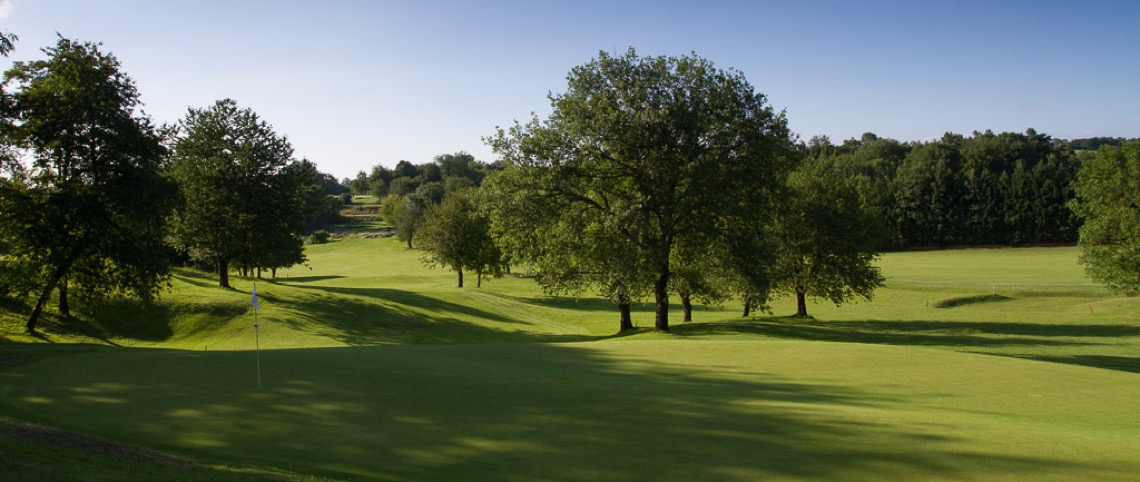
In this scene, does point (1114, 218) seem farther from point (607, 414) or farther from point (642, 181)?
point (607, 414)

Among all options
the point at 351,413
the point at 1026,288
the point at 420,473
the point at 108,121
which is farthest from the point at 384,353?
the point at 1026,288

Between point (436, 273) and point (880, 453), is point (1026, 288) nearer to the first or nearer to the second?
point (880, 453)

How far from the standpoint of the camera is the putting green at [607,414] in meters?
8.69

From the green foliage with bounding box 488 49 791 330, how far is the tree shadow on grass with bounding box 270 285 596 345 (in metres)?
7.38

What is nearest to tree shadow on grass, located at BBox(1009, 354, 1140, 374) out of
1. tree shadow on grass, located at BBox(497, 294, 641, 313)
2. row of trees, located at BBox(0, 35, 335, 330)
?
tree shadow on grass, located at BBox(497, 294, 641, 313)

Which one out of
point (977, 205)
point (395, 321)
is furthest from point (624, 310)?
point (977, 205)

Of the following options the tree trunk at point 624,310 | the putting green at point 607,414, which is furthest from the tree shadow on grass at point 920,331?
the putting green at point 607,414

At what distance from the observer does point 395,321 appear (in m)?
38.8

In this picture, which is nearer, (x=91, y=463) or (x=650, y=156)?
(x=91, y=463)

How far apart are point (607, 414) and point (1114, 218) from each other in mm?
42430

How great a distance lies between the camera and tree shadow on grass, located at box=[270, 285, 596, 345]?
115 ft

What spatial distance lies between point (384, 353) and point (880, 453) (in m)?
14.0

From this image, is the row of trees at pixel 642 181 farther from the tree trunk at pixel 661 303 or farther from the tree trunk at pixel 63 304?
the tree trunk at pixel 63 304

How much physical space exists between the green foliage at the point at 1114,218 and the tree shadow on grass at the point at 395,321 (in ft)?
102
